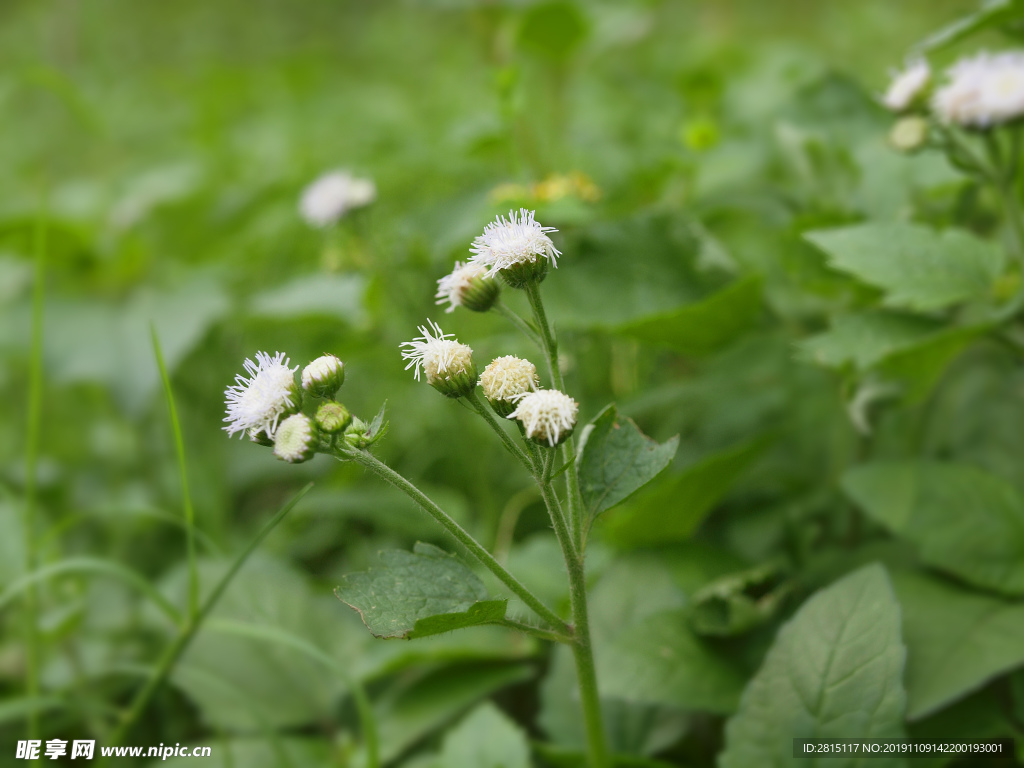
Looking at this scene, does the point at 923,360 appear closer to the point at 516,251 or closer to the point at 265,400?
the point at 516,251

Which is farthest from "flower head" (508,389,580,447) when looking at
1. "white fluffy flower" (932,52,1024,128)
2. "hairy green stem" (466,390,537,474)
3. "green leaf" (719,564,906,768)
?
"white fluffy flower" (932,52,1024,128)

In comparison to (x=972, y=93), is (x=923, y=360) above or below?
below

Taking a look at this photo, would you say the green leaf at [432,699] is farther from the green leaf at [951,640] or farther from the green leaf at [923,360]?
the green leaf at [923,360]

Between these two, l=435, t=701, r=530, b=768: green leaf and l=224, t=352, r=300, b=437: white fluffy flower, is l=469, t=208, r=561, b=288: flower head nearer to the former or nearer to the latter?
l=224, t=352, r=300, b=437: white fluffy flower

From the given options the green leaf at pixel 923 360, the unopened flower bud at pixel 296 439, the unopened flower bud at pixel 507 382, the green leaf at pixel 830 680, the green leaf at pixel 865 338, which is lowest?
the green leaf at pixel 830 680

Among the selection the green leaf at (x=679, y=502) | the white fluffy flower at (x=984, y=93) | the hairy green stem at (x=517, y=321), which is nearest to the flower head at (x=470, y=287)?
the hairy green stem at (x=517, y=321)

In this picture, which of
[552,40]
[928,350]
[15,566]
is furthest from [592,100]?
[15,566]

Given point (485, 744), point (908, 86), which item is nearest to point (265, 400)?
point (485, 744)
